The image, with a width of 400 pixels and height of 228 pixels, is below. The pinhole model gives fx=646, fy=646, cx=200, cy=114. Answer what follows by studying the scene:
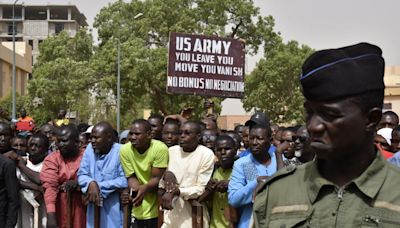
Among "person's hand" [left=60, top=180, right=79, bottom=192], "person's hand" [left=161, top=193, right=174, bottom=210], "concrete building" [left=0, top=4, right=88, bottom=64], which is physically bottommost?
"person's hand" [left=161, top=193, right=174, bottom=210]

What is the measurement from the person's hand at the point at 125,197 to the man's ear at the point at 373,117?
451cm

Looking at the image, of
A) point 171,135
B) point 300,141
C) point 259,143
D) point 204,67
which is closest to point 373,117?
point 259,143

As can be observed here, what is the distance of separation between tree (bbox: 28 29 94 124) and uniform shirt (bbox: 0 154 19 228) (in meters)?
22.2

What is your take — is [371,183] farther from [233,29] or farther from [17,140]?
[233,29]

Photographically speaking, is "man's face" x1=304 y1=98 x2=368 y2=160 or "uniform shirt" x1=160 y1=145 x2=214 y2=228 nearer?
"man's face" x1=304 y1=98 x2=368 y2=160

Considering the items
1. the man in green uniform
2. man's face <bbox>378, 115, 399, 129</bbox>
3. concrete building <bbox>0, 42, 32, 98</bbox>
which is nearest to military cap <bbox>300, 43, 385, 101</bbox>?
the man in green uniform

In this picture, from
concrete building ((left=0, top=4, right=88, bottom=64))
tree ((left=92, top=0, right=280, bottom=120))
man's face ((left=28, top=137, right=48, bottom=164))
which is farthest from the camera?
concrete building ((left=0, top=4, right=88, bottom=64))

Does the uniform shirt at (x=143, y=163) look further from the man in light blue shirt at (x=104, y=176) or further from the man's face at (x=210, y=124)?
the man's face at (x=210, y=124)

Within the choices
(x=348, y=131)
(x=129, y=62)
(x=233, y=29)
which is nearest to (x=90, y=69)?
(x=129, y=62)

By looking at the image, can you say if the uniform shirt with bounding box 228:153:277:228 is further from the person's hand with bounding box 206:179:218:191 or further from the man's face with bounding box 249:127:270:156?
the person's hand with bounding box 206:179:218:191

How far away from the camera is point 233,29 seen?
2883 cm

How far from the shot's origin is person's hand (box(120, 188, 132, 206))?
633 centimetres

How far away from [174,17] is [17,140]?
19615 mm

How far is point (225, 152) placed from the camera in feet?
20.5
